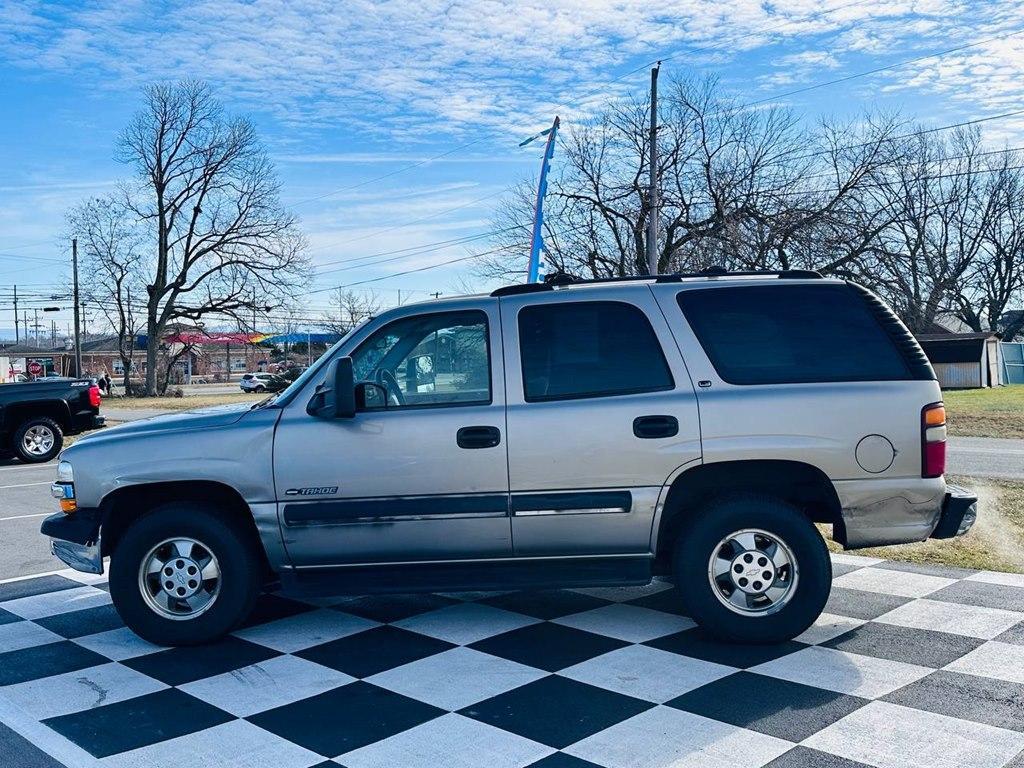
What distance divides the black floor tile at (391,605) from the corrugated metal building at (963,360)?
39137mm

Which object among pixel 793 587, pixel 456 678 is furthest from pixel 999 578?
pixel 456 678

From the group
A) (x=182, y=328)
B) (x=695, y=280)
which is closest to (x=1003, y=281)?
(x=182, y=328)

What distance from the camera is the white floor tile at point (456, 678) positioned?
4625 millimetres

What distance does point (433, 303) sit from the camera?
568cm

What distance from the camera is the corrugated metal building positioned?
41625 mm

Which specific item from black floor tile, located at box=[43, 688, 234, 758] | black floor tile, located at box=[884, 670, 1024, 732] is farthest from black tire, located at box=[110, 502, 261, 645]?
black floor tile, located at box=[884, 670, 1024, 732]

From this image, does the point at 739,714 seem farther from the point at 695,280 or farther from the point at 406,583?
the point at 695,280

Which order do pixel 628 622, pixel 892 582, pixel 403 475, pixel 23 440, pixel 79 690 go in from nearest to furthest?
pixel 79 690
pixel 403 475
pixel 628 622
pixel 892 582
pixel 23 440

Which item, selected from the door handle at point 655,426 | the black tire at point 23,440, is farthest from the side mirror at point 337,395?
the black tire at point 23,440

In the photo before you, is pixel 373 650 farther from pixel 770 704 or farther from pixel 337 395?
pixel 770 704

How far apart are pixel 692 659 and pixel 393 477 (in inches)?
72.7

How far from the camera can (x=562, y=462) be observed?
527cm

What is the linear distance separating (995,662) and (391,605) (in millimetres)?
3503

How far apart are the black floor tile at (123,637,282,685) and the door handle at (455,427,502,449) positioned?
1552 millimetres
